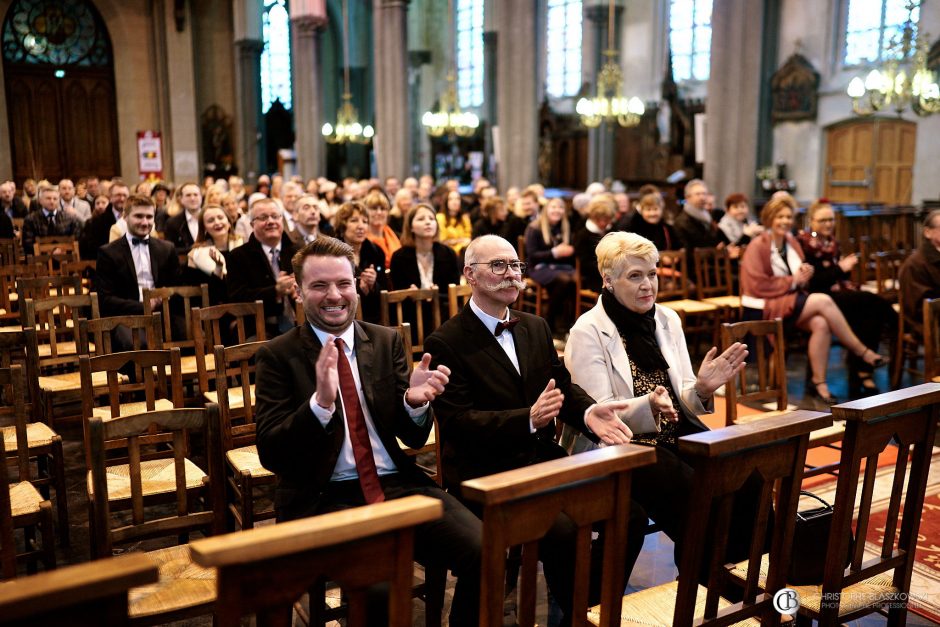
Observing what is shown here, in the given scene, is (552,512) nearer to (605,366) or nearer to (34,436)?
(605,366)

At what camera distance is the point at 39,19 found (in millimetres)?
19250

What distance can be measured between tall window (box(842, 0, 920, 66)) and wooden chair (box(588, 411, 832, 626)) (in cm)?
1548

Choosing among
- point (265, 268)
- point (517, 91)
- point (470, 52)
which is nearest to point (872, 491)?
point (265, 268)

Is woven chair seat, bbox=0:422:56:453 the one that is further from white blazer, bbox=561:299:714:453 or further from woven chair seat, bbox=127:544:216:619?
white blazer, bbox=561:299:714:453

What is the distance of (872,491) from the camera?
8.05 ft

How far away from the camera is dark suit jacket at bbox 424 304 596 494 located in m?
2.89

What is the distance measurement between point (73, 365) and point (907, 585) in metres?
5.29

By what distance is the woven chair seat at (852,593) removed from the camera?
2406 millimetres

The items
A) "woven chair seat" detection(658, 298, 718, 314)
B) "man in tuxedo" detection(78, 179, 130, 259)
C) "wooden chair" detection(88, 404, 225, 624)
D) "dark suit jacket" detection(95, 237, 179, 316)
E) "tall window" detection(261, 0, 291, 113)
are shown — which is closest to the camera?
"wooden chair" detection(88, 404, 225, 624)

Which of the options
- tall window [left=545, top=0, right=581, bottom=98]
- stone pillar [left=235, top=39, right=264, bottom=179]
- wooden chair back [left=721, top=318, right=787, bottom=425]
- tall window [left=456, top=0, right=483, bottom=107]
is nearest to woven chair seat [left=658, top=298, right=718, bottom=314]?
wooden chair back [left=721, top=318, right=787, bottom=425]

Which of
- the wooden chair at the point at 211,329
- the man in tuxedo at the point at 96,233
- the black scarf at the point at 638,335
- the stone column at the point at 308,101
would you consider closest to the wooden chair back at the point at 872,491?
the black scarf at the point at 638,335

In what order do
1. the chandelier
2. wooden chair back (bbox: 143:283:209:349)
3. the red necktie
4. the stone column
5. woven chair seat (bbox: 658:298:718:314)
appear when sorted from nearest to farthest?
the red necktie, wooden chair back (bbox: 143:283:209:349), woven chair seat (bbox: 658:298:718:314), the chandelier, the stone column

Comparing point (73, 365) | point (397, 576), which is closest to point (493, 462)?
point (397, 576)

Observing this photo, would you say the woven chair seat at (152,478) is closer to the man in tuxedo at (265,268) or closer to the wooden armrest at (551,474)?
the wooden armrest at (551,474)
